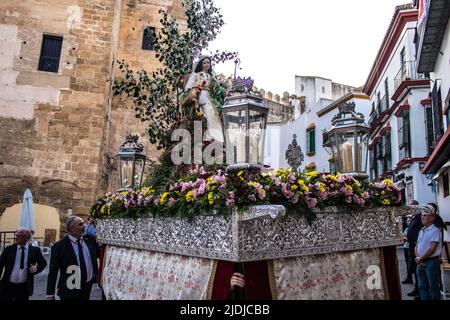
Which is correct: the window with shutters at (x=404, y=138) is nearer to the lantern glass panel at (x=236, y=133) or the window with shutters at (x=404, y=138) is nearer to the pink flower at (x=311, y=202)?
the pink flower at (x=311, y=202)

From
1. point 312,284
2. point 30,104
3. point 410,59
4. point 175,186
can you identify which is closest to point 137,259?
point 175,186

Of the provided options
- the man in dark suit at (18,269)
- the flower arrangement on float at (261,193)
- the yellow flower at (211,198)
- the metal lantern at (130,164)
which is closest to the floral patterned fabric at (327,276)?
the flower arrangement on float at (261,193)

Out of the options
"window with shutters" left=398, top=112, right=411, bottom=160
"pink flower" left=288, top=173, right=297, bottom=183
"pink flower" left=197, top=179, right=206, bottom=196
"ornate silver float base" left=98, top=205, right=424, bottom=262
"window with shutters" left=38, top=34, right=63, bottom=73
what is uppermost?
"window with shutters" left=38, top=34, right=63, bottom=73

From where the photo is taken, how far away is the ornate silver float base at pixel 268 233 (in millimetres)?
3223

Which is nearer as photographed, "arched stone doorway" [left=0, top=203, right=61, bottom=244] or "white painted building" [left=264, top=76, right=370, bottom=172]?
"arched stone doorway" [left=0, top=203, right=61, bottom=244]

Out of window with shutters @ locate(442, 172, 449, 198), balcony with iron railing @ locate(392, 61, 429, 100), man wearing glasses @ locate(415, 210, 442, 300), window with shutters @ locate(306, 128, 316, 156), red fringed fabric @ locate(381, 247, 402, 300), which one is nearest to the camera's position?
red fringed fabric @ locate(381, 247, 402, 300)

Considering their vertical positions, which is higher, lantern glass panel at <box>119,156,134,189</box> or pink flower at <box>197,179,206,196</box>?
lantern glass panel at <box>119,156,134,189</box>

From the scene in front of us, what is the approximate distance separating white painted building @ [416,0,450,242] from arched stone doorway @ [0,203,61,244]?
1203 centimetres

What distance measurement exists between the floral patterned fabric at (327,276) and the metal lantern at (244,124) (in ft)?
3.28

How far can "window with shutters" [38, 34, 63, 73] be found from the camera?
14.1 metres

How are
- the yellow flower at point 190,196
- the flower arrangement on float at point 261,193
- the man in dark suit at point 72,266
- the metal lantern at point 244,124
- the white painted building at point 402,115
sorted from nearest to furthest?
the flower arrangement on float at point 261,193 → the metal lantern at point 244,124 → the yellow flower at point 190,196 → the man in dark suit at point 72,266 → the white painted building at point 402,115

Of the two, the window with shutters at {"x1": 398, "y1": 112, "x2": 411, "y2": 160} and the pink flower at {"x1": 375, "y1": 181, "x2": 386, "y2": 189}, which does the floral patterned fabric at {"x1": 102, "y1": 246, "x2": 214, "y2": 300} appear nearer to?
the pink flower at {"x1": 375, "y1": 181, "x2": 386, "y2": 189}

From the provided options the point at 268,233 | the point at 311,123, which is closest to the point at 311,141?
the point at 311,123

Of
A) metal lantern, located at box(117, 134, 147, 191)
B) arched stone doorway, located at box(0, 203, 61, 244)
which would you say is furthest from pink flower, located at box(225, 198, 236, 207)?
arched stone doorway, located at box(0, 203, 61, 244)
